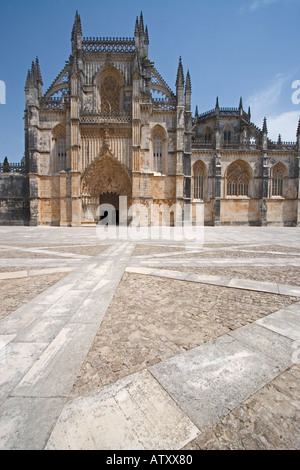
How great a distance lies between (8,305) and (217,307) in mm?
2688

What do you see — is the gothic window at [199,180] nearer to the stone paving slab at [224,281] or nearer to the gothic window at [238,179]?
the gothic window at [238,179]

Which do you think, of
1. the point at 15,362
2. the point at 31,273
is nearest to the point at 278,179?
the point at 31,273

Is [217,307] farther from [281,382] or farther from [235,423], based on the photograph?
[235,423]

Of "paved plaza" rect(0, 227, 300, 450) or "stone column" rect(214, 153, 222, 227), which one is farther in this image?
"stone column" rect(214, 153, 222, 227)

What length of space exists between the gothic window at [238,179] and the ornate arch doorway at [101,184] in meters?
11.9

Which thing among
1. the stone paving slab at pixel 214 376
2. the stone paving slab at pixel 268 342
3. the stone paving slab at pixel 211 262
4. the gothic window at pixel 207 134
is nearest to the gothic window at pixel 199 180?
the gothic window at pixel 207 134

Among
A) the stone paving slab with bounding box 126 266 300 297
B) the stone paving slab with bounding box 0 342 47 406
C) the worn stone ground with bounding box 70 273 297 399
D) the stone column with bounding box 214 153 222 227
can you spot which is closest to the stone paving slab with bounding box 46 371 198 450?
the worn stone ground with bounding box 70 273 297 399

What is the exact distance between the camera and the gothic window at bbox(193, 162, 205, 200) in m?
26.1

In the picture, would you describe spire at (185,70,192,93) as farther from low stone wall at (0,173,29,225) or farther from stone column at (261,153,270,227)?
low stone wall at (0,173,29,225)

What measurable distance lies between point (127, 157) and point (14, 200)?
484 inches

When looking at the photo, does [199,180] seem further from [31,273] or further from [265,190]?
[31,273]

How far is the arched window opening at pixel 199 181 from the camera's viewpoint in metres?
26.1

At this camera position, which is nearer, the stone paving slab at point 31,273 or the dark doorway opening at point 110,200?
the stone paving slab at point 31,273

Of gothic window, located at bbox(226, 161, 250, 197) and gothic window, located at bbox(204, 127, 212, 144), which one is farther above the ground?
gothic window, located at bbox(204, 127, 212, 144)
